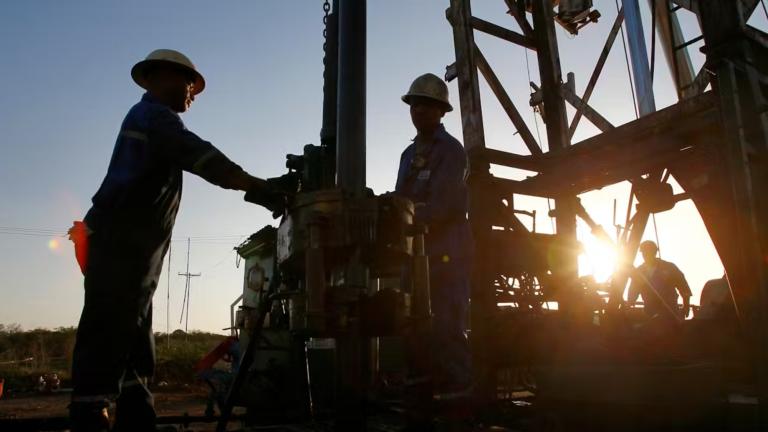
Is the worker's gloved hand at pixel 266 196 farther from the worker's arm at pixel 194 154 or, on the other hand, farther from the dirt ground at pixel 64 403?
the dirt ground at pixel 64 403

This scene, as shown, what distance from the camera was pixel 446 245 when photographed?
12.2 ft

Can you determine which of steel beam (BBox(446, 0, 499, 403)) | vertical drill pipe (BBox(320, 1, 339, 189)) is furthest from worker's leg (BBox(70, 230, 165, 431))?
steel beam (BBox(446, 0, 499, 403))

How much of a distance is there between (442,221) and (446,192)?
0.20 metres

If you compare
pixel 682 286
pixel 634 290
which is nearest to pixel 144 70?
pixel 634 290

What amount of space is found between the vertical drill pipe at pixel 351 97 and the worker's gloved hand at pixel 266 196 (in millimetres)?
322

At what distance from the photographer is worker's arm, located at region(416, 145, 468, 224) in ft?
12.2

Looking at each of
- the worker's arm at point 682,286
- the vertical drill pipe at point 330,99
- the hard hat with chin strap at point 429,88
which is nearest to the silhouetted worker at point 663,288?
the worker's arm at point 682,286

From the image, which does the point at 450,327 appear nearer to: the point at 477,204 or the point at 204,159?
the point at 204,159

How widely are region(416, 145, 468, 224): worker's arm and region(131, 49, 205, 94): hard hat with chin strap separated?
1678 millimetres

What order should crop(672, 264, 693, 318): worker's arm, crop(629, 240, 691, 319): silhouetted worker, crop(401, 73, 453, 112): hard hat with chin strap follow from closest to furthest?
crop(401, 73, 453, 112): hard hat with chin strap, crop(629, 240, 691, 319): silhouetted worker, crop(672, 264, 693, 318): worker's arm

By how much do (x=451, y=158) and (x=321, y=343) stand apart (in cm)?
388

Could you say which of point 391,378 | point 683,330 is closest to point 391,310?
point 683,330

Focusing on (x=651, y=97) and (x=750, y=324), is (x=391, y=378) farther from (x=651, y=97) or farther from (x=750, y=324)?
(x=651, y=97)

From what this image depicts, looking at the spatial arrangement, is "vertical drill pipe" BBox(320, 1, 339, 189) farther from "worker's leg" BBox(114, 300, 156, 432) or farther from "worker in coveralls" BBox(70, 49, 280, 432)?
"worker's leg" BBox(114, 300, 156, 432)
